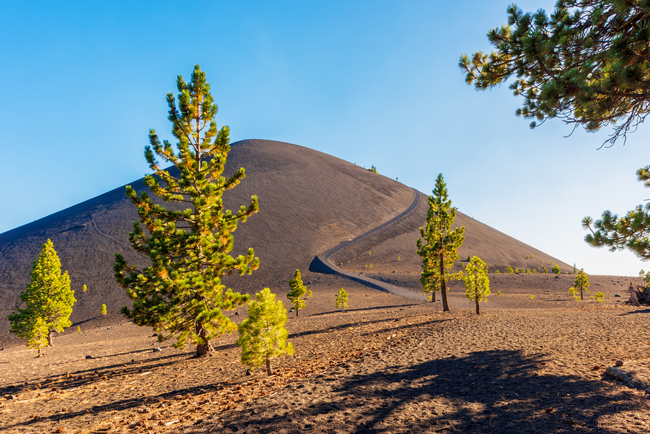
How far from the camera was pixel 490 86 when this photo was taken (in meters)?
9.21

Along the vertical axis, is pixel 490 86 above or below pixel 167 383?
above

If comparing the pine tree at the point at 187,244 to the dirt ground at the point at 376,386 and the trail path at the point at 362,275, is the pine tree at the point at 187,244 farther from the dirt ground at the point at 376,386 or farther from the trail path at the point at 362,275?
the trail path at the point at 362,275

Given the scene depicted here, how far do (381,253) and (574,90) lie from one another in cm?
6353

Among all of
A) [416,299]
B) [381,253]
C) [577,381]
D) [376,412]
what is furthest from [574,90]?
[381,253]

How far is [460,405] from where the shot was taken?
6.16 metres

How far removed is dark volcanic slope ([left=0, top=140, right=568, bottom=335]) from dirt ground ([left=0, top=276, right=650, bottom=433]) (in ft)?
122

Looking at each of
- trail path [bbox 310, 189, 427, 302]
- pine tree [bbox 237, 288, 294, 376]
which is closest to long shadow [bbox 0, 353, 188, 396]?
pine tree [bbox 237, 288, 294, 376]

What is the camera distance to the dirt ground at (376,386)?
18.3 feet

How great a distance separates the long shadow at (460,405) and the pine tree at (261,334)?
8.14 ft

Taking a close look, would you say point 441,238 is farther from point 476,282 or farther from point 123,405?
point 123,405

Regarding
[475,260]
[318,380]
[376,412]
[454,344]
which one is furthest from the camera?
[475,260]

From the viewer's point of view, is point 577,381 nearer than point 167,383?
Yes

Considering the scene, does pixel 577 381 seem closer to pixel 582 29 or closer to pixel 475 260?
pixel 582 29

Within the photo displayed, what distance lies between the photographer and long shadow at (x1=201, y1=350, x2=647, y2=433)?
17.4 ft
